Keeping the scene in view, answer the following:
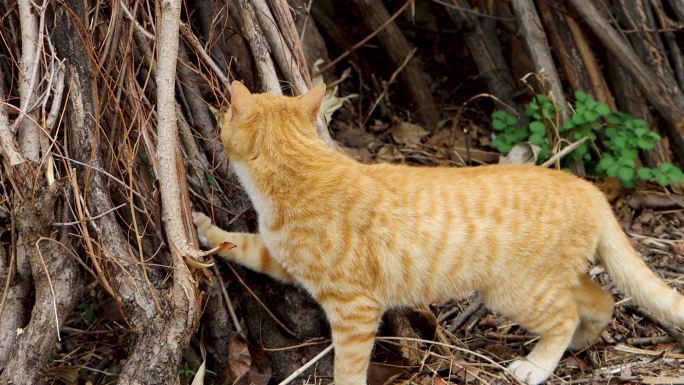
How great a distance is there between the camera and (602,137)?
17.3ft

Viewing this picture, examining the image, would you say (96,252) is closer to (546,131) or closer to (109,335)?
(109,335)

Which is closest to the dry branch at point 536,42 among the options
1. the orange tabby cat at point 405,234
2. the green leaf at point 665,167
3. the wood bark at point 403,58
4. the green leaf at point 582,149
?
the green leaf at point 582,149

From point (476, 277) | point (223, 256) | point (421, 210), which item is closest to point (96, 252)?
point (223, 256)

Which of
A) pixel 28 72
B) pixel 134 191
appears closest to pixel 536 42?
pixel 134 191

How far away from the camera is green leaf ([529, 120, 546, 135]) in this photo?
5098mm

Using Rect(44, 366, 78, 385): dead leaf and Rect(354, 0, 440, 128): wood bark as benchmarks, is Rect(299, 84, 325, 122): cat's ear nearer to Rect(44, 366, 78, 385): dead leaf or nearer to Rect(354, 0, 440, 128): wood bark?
Rect(44, 366, 78, 385): dead leaf

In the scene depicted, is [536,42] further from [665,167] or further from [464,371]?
[464,371]

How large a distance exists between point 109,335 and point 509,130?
289 centimetres

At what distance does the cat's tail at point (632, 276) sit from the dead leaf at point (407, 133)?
2.10m

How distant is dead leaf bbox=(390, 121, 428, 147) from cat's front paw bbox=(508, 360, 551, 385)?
7.33 ft

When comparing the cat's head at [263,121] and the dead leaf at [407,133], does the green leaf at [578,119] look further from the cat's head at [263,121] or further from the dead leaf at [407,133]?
the cat's head at [263,121]


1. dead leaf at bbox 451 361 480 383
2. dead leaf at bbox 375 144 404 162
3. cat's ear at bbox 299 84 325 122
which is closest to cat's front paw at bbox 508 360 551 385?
dead leaf at bbox 451 361 480 383

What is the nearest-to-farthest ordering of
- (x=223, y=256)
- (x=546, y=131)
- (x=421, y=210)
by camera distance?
1. (x=421, y=210)
2. (x=223, y=256)
3. (x=546, y=131)

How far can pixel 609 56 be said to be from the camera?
5.34 m
